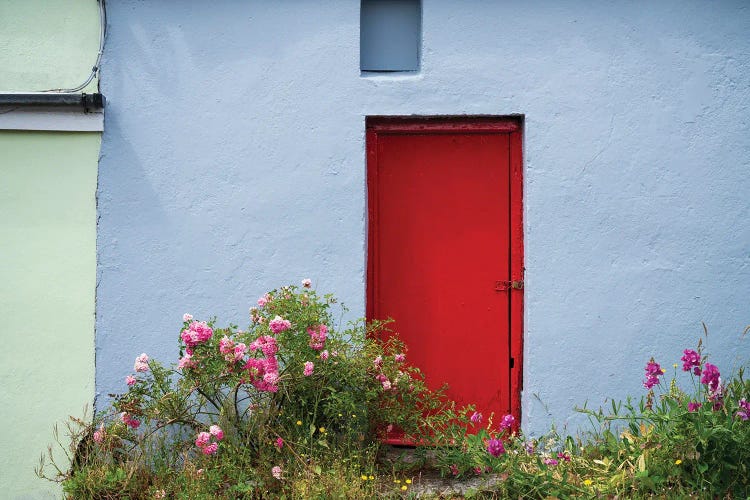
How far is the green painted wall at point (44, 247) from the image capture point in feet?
18.0

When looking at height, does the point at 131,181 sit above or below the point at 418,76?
below

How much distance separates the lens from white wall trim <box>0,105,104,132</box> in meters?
5.52

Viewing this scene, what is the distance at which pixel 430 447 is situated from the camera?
532cm

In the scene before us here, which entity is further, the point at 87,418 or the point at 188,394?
the point at 87,418

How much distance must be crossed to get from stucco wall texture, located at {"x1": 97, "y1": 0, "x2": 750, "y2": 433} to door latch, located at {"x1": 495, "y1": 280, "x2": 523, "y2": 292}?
0.13 m

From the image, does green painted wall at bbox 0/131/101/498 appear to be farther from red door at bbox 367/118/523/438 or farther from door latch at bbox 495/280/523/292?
door latch at bbox 495/280/523/292

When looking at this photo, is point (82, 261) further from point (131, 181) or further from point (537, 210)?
point (537, 210)

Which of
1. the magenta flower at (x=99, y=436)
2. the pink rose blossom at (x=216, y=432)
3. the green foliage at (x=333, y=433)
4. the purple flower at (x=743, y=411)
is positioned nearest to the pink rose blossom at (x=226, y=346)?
the green foliage at (x=333, y=433)

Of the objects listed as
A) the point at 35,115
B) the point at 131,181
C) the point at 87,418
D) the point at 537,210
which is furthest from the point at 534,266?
the point at 35,115

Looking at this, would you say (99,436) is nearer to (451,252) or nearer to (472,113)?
(451,252)

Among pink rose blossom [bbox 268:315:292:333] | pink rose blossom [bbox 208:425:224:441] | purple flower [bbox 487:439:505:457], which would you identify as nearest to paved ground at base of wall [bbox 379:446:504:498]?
purple flower [bbox 487:439:505:457]

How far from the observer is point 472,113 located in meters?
5.49

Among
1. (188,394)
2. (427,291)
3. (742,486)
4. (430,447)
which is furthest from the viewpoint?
(427,291)

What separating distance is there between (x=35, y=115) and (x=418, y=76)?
107 inches
